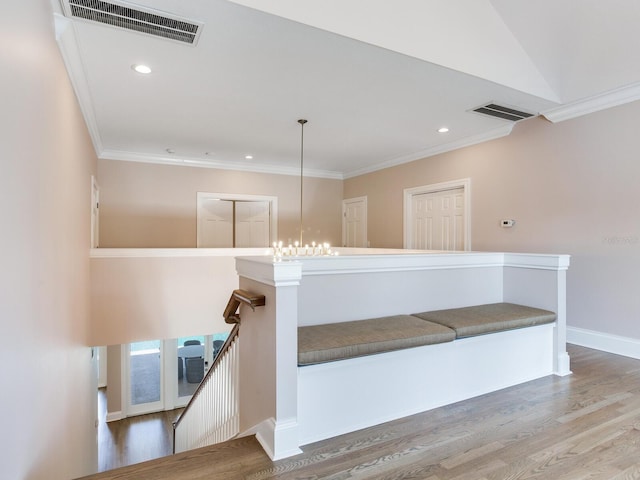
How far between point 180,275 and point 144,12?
3187 millimetres

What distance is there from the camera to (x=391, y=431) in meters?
2.12

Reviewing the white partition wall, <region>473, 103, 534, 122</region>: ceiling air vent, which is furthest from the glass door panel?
<region>473, 103, 534, 122</region>: ceiling air vent

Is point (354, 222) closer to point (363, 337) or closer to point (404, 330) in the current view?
point (404, 330)

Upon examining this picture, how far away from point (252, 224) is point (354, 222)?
6.79 ft

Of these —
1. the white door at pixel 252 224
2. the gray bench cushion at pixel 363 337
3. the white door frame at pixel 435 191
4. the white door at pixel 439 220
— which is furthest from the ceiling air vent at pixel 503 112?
the white door at pixel 252 224

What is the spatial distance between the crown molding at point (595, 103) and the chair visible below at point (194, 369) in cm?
772

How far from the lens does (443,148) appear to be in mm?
5434

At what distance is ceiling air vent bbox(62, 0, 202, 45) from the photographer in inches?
88.1

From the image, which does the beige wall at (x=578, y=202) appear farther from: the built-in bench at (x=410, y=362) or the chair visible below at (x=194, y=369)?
the chair visible below at (x=194, y=369)

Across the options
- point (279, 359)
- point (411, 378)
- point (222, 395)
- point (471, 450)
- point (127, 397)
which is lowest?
point (127, 397)

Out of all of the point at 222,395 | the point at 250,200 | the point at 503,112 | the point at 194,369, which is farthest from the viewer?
the point at 194,369

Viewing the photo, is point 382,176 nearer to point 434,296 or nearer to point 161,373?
point 434,296

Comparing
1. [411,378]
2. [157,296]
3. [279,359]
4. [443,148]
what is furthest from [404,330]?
[443,148]

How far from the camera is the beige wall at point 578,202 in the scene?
3.48 metres
